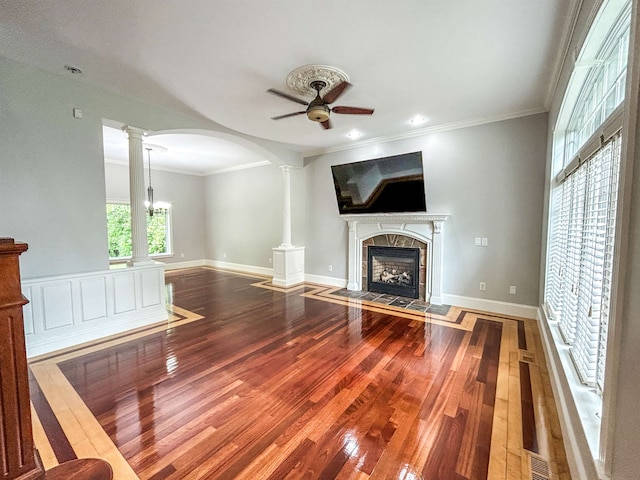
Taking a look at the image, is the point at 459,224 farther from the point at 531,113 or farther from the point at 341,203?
the point at 341,203

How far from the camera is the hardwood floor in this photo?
5.05 feet

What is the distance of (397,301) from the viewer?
15.0 feet

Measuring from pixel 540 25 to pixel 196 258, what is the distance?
8497mm

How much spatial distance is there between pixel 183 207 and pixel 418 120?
666 cm

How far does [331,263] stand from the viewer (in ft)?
18.8

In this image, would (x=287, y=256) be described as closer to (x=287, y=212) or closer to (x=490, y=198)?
(x=287, y=212)

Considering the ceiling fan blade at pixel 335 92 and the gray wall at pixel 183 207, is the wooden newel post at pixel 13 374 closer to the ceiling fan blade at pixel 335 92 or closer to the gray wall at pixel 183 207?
the ceiling fan blade at pixel 335 92

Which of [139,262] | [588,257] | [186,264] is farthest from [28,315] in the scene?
[186,264]

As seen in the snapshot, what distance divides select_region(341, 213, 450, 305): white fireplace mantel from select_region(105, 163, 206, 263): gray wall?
5016 millimetres

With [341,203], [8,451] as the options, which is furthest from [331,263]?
[8,451]

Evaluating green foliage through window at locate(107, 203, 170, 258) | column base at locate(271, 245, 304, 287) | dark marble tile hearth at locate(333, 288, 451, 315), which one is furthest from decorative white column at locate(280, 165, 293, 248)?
A: green foliage through window at locate(107, 203, 170, 258)

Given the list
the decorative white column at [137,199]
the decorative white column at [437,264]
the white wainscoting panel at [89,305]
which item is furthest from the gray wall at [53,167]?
the decorative white column at [437,264]

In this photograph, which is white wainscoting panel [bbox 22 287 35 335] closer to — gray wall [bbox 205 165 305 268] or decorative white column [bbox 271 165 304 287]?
decorative white column [bbox 271 165 304 287]

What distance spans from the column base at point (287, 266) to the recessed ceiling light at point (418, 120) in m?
3.27
